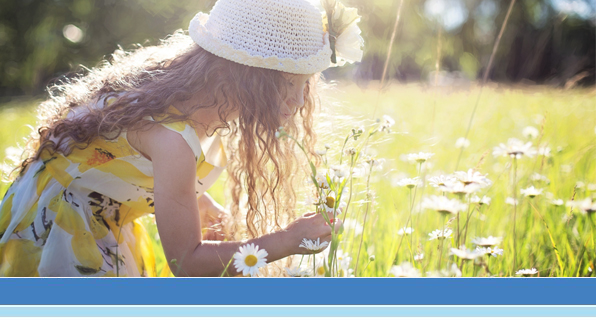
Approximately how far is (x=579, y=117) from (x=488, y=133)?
91 centimetres

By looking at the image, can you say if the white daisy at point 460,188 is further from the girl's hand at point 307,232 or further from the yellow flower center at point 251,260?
the yellow flower center at point 251,260

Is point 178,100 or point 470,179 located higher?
point 178,100

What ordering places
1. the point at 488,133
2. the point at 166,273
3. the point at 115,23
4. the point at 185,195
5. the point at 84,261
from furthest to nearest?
the point at 115,23 → the point at 488,133 → the point at 166,273 → the point at 84,261 → the point at 185,195

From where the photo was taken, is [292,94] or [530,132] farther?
[530,132]

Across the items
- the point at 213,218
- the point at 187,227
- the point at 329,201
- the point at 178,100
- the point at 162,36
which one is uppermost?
the point at 162,36

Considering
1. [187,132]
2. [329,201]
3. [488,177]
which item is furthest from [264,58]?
[488,177]

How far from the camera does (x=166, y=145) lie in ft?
4.22

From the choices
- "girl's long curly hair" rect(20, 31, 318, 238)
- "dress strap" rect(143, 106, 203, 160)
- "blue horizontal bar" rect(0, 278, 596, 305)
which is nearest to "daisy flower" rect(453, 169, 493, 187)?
"blue horizontal bar" rect(0, 278, 596, 305)

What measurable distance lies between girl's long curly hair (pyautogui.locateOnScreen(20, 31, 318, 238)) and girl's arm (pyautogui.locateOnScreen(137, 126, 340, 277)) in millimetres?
131

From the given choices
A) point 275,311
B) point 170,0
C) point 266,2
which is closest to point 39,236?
point 275,311

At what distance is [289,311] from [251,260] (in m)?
0.18

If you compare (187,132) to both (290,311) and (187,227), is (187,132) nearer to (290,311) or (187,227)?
(187,227)

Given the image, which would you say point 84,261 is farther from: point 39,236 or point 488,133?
point 488,133

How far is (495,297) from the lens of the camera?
0.98 m
